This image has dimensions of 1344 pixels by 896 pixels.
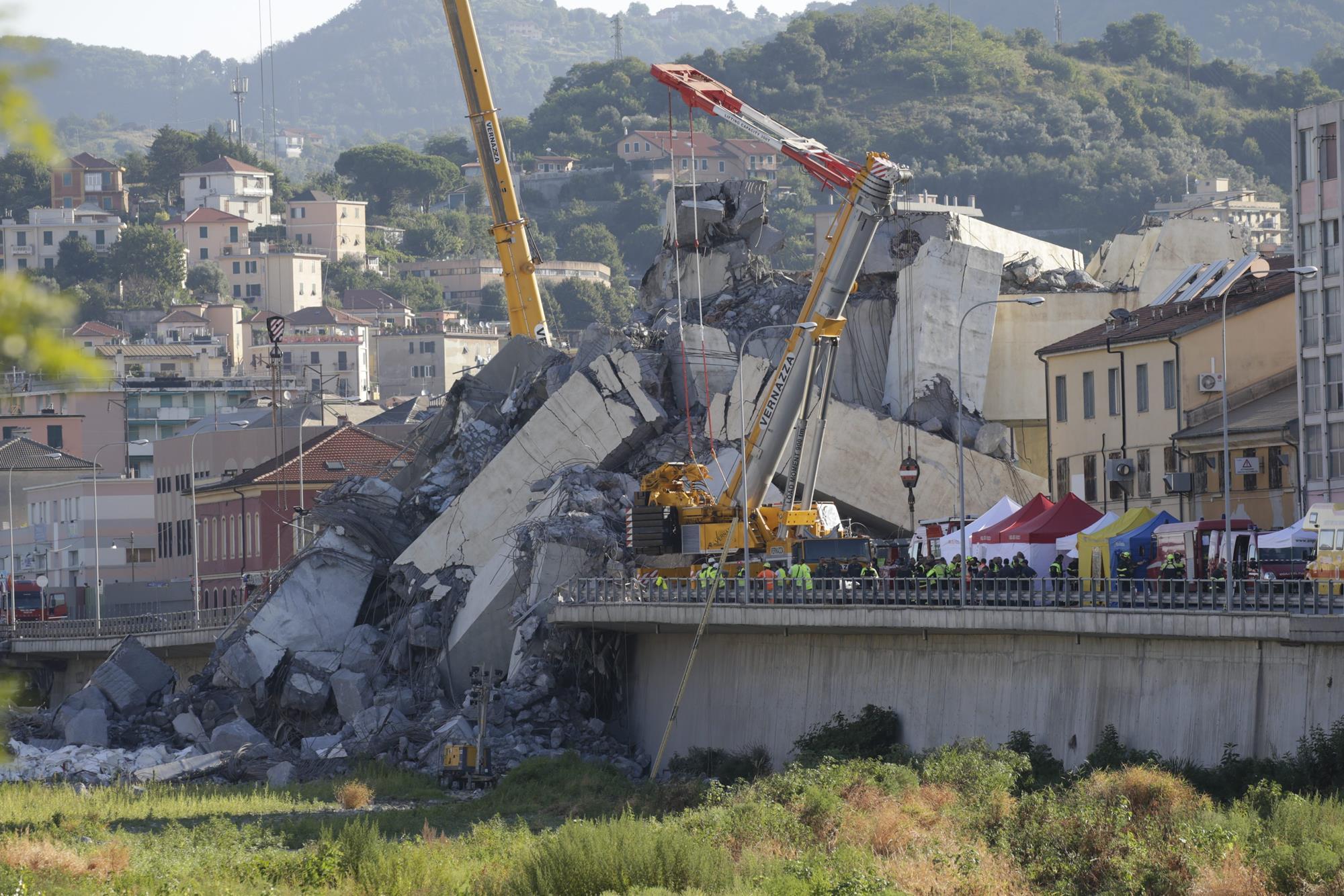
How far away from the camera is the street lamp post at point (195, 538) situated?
8182 cm

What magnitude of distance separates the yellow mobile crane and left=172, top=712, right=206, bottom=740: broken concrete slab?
19.2 m

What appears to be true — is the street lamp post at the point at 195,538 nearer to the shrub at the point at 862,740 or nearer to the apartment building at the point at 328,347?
the shrub at the point at 862,740

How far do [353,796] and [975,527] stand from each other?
14.9 metres

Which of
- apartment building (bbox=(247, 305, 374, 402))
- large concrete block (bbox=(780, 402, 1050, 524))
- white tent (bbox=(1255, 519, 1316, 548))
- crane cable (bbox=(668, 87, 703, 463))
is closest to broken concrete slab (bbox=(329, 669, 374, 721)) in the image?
crane cable (bbox=(668, 87, 703, 463))

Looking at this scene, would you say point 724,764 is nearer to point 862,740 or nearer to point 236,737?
point 862,740

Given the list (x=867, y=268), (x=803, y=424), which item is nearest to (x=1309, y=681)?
(x=803, y=424)

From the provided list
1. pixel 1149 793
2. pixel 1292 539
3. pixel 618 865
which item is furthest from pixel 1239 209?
pixel 618 865

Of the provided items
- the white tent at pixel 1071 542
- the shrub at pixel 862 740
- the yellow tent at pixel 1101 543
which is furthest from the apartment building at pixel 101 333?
the yellow tent at pixel 1101 543

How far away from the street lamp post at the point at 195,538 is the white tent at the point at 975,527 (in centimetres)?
3662

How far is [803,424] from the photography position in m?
53.9

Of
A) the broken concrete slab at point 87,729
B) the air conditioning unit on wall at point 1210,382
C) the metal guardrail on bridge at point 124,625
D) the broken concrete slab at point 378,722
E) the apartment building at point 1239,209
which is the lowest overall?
the broken concrete slab at point 87,729

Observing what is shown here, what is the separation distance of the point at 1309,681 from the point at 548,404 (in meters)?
38.5

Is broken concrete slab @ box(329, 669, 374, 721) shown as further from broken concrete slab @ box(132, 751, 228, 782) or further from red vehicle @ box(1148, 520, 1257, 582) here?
red vehicle @ box(1148, 520, 1257, 582)

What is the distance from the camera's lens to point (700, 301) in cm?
7819
